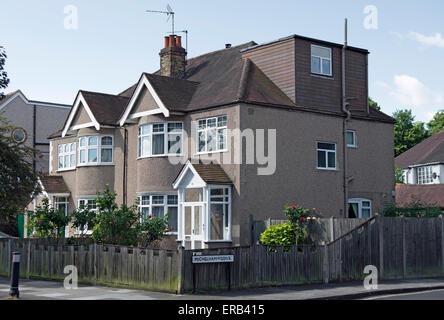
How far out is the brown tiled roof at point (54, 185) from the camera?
34.7m

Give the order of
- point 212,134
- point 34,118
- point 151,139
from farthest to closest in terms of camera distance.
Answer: point 34,118, point 151,139, point 212,134

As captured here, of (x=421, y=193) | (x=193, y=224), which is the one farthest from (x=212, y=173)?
(x=421, y=193)

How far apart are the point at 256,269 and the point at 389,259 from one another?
5.56 metres

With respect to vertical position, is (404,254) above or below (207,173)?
below

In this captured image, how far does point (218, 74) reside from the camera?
30375 millimetres

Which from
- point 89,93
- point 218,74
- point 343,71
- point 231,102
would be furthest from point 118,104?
point 343,71

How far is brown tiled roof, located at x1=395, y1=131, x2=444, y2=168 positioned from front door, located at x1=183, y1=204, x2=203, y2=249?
33.1 meters

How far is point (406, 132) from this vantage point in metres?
73.3

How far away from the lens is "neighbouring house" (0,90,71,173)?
47094mm

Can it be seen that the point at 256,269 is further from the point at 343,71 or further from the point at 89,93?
the point at 89,93

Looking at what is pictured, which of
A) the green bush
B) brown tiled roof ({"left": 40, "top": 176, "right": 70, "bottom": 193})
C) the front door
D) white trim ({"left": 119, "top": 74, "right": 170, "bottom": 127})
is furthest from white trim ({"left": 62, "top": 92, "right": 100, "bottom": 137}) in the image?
the green bush

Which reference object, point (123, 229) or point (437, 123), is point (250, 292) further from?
point (437, 123)

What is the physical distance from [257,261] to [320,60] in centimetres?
1346
